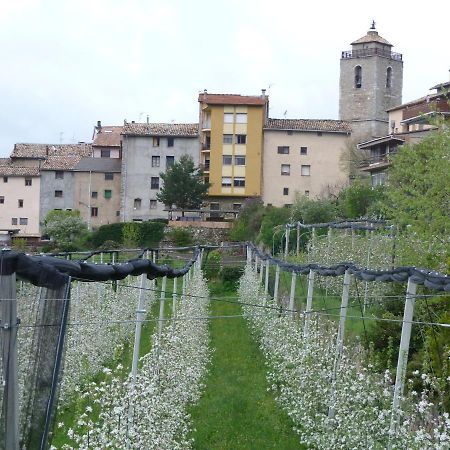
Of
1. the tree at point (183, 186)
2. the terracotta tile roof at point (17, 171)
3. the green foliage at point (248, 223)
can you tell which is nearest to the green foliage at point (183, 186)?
the tree at point (183, 186)

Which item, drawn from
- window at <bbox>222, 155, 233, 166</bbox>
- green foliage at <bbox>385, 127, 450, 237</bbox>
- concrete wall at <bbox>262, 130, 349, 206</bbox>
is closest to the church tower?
concrete wall at <bbox>262, 130, 349, 206</bbox>

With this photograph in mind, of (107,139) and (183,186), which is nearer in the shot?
(183,186)

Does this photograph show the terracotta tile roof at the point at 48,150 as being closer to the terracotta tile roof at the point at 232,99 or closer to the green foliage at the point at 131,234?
the terracotta tile roof at the point at 232,99

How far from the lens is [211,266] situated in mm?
34312

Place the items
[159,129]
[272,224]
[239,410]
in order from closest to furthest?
[239,410], [272,224], [159,129]

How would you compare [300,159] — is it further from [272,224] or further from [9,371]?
[9,371]

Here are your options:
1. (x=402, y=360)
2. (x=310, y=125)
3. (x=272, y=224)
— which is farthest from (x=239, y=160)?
(x=402, y=360)

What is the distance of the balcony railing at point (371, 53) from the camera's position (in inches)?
2734

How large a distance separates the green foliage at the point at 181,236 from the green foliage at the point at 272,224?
5.17 metres

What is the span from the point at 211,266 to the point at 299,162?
2786cm

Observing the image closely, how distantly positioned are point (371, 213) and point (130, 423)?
31614 millimetres

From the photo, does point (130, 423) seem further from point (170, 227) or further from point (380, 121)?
point (380, 121)

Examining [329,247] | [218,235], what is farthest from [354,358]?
[218,235]

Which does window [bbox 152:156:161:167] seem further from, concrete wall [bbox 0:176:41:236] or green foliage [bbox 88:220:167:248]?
green foliage [bbox 88:220:167:248]
